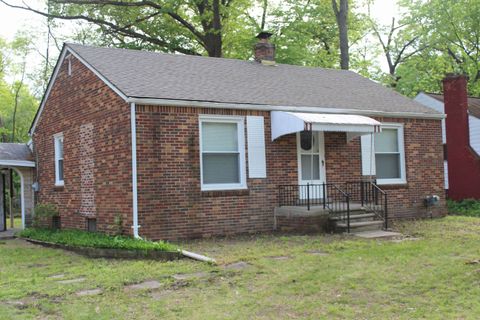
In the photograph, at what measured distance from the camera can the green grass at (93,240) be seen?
9.57 m

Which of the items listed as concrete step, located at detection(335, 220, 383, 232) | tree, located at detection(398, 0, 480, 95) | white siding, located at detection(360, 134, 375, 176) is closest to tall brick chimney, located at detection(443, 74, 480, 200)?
white siding, located at detection(360, 134, 375, 176)

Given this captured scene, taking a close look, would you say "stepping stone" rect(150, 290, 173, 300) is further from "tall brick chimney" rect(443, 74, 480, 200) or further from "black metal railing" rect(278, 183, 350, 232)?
"tall brick chimney" rect(443, 74, 480, 200)

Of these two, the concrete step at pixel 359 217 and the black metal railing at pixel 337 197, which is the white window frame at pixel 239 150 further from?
the concrete step at pixel 359 217

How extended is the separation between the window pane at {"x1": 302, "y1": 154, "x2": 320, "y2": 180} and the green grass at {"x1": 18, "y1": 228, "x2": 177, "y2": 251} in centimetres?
451

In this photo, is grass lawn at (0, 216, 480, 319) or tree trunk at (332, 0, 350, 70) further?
tree trunk at (332, 0, 350, 70)

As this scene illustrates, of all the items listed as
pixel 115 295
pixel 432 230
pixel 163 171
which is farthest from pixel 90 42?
pixel 115 295

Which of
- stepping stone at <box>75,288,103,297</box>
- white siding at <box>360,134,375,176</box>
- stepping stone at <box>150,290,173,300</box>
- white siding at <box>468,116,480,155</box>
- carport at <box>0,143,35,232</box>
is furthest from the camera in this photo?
white siding at <box>468,116,480,155</box>

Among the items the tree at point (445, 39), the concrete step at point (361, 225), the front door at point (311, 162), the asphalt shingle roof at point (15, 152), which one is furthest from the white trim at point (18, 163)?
the tree at point (445, 39)

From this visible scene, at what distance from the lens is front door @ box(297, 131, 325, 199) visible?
42.6 ft

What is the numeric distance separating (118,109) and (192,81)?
89.3 inches

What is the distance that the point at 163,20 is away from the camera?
27234 millimetres

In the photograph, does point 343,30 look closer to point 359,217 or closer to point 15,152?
point 359,217

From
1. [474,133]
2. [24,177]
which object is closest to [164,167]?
[24,177]

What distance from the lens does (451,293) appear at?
619 centimetres
